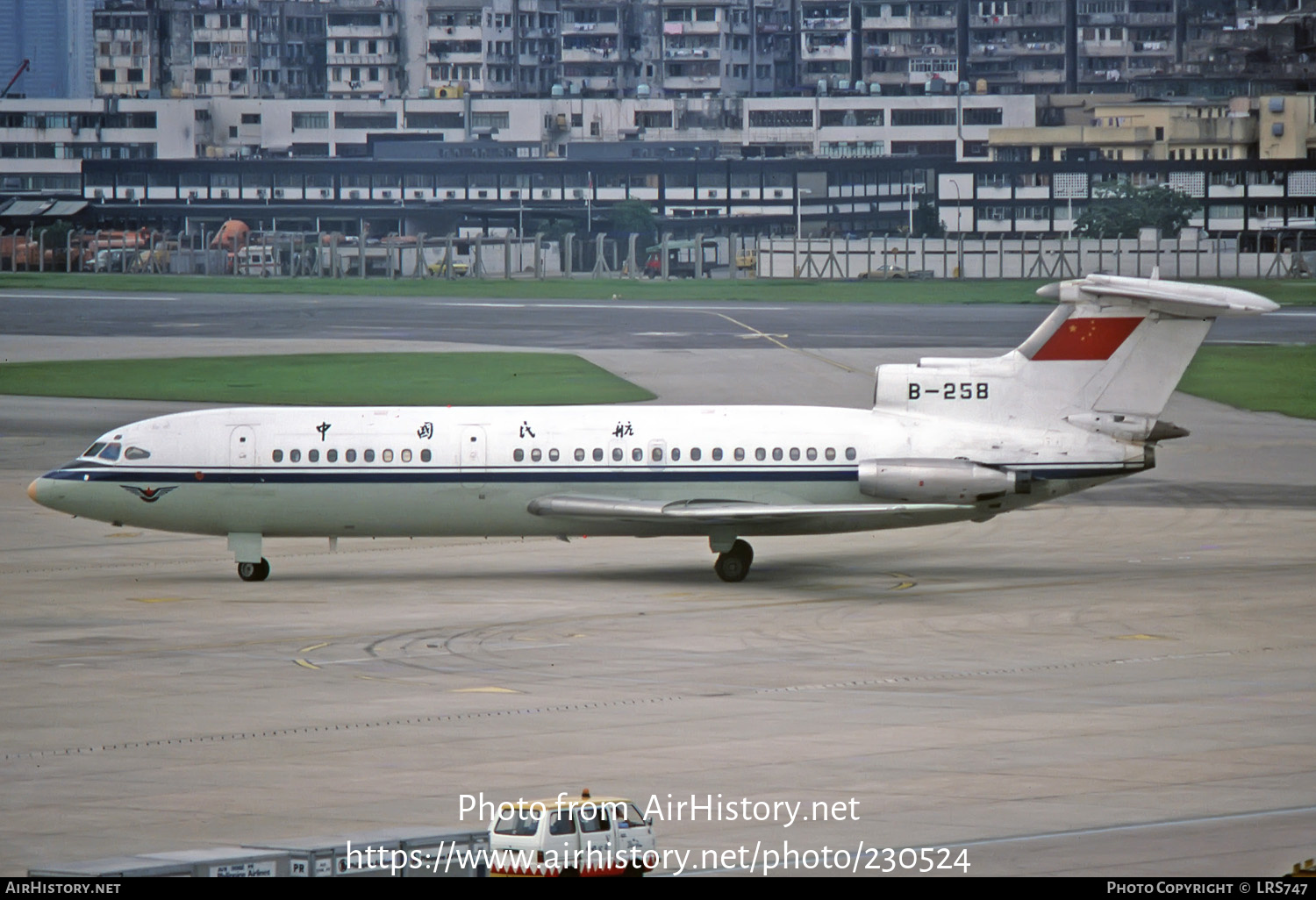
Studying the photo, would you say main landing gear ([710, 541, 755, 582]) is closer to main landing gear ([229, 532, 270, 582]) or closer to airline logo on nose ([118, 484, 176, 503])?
main landing gear ([229, 532, 270, 582])

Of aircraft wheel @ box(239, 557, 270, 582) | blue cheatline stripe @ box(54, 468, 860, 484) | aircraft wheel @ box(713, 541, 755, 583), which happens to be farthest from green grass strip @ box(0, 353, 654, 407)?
aircraft wheel @ box(713, 541, 755, 583)

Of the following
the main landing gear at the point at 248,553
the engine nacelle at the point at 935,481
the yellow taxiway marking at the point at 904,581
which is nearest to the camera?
the engine nacelle at the point at 935,481

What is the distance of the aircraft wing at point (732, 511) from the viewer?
40625mm

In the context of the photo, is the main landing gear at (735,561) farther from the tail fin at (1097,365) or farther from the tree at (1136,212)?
the tree at (1136,212)

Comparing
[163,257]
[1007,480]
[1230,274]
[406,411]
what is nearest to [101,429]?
[406,411]

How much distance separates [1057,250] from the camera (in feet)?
536

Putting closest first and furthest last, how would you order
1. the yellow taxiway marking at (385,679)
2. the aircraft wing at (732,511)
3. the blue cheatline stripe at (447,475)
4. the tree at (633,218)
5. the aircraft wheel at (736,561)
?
the yellow taxiway marking at (385,679) < the aircraft wing at (732,511) < the blue cheatline stripe at (447,475) < the aircraft wheel at (736,561) < the tree at (633,218)

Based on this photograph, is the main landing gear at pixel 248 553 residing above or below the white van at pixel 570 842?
below

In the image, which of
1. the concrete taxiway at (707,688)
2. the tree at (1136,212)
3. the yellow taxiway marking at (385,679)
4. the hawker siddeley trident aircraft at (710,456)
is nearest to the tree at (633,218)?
the tree at (1136,212)

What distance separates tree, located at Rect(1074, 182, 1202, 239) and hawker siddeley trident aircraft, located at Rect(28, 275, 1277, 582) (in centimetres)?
12920

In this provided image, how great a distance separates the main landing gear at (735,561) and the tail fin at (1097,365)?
5434mm

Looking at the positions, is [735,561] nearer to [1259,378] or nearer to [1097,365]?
[1097,365]

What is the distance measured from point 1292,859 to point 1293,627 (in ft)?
54.0
